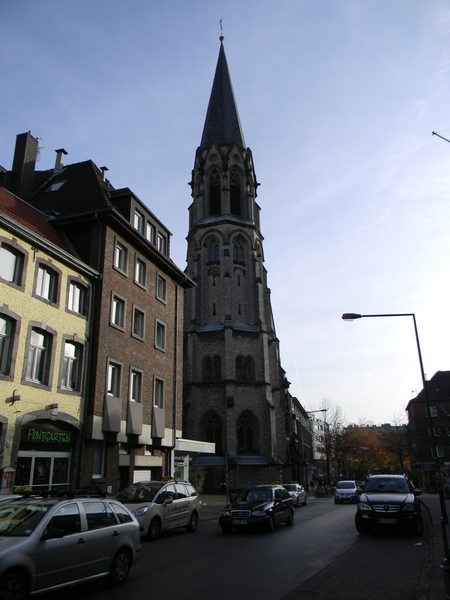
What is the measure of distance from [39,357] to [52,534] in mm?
11070

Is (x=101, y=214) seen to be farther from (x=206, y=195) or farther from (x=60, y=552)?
(x=206, y=195)

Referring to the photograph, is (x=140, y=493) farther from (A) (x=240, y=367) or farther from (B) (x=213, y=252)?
(B) (x=213, y=252)

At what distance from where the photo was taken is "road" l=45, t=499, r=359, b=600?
305 inches

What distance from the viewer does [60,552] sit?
7.08 meters

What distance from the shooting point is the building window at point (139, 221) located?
24469 mm

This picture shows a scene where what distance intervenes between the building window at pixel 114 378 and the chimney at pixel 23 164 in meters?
10.3

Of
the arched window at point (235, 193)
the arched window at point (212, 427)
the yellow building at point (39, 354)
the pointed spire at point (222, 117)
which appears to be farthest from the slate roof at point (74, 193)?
the pointed spire at point (222, 117)

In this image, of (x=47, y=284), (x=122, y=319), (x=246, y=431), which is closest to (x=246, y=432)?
(x=246, y=431)

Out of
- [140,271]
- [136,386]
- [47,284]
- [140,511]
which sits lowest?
[140,511]

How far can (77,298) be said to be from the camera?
19.5 metres

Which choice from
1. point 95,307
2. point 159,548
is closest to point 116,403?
point 95,307

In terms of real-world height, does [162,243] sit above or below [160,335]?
above

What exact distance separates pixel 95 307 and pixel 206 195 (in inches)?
1472

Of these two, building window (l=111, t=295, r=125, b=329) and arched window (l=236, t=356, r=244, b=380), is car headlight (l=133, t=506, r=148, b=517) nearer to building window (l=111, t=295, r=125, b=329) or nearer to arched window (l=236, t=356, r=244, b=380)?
building window (l=111, t=295, r=125, b=329)
